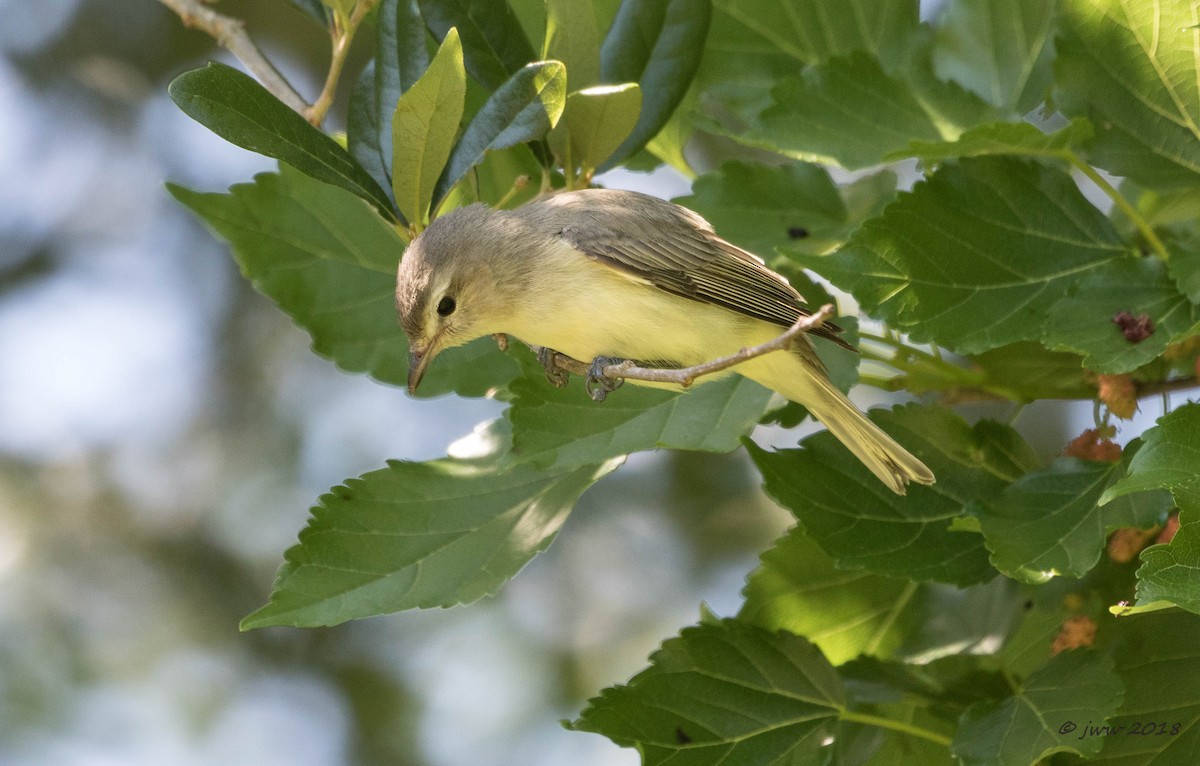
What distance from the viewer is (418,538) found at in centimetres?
265

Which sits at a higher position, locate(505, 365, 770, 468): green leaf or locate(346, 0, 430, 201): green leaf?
locate(346, 0, 430, 201): green leaf

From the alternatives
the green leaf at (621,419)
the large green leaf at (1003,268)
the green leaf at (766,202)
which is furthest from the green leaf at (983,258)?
the green leaf at (766,202)

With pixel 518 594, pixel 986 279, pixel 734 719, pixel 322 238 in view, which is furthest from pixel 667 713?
pixel 518 594

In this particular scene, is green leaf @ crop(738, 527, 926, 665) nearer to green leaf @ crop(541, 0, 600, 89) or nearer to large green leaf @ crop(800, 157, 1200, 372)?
large green leaf @ crop(800, 157, 1200, 372)

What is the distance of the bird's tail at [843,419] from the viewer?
8.29 feet

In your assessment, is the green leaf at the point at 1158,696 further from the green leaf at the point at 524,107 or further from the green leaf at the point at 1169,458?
the green leaf at the point at 524,107

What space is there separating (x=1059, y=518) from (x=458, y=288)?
1278 millimetres

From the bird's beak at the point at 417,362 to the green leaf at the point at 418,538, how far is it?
0.87 feet

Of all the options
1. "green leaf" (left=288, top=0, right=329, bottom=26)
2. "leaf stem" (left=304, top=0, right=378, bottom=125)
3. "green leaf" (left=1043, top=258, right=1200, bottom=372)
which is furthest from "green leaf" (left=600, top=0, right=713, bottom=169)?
"green leaf" (left=1043, top=258, right=1200, bottom=372)

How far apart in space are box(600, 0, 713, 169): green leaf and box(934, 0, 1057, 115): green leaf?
757 mm

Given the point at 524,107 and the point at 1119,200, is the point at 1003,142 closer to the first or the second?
the point at 1119,200

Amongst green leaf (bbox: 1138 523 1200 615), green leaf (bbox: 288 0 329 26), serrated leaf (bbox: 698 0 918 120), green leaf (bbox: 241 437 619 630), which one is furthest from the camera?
A: serrated leaf (bbox: 698 0 918 120)

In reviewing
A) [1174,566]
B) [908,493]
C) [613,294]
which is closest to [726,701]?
[908,493]

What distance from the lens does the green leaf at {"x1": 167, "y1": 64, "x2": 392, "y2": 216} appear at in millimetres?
1978
